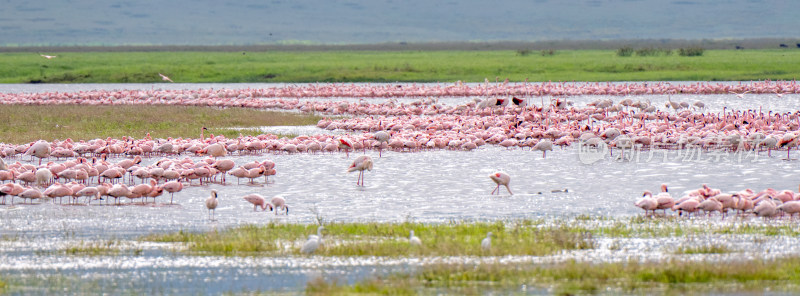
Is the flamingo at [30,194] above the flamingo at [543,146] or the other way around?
the other way around

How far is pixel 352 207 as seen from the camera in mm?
15812

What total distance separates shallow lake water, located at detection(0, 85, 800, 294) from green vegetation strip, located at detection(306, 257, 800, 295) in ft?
1.85

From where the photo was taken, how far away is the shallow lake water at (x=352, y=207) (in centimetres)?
1121

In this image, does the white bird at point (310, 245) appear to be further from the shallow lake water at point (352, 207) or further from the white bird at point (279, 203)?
the white bird at point (279, 203)

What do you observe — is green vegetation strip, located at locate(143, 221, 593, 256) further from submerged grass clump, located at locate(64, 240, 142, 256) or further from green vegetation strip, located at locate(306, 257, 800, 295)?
green vegetation strip, located at locate(306, 257, 800, 295)

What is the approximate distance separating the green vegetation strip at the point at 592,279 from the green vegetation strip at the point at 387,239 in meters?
0.90

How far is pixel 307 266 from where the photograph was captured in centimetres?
1150

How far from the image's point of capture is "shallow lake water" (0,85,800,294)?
11211 mm

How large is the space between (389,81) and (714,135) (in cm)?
4028

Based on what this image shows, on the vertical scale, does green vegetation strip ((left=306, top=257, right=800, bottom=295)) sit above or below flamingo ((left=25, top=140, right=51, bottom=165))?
below

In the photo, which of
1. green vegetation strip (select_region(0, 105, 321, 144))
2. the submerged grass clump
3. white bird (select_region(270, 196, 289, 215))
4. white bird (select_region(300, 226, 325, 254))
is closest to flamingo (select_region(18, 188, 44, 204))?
the submerged grass clump

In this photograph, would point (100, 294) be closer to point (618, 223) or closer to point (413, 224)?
point (413, 224)

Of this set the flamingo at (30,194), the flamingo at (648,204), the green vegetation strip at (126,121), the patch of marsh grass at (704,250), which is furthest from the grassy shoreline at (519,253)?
the green vegetation strip at (126,121)

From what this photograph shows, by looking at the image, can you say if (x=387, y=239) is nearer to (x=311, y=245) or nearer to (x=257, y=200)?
(x=311, y=245)
